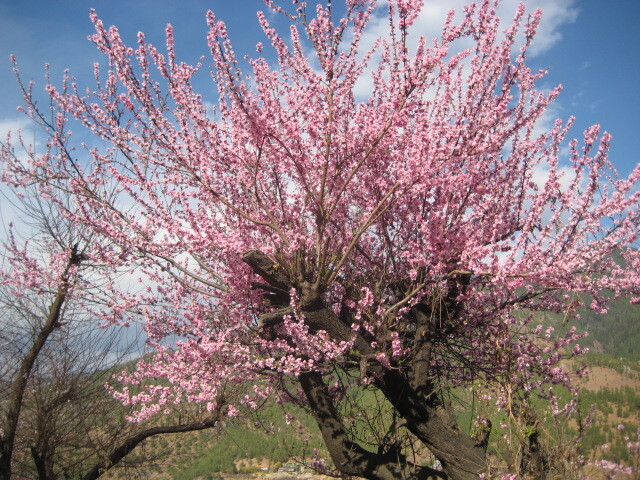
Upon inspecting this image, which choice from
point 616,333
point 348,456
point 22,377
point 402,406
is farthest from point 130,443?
point 616,333

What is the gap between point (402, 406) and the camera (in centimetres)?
519

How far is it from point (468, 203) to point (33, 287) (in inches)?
320

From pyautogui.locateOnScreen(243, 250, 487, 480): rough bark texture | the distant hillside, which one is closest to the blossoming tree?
pyautogui.locateOnScreen(243, 250, 487, 480): rough bark texture

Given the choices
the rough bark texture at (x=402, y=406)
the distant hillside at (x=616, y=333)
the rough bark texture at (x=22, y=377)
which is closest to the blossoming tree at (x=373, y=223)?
the rough bark texture at (x=402, y=406)

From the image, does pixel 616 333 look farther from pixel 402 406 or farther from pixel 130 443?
pixel 402 406

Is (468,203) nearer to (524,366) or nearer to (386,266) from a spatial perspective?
(386,266)

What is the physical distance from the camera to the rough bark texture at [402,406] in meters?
4.74

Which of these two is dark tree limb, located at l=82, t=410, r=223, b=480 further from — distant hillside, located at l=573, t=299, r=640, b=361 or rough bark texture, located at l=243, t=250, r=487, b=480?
distant hillside, located at l=573, t=299, r=640, b=361

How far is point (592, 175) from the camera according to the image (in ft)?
12.9

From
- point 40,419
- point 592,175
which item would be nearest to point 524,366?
point 592,175

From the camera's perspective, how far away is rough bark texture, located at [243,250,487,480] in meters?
4.74

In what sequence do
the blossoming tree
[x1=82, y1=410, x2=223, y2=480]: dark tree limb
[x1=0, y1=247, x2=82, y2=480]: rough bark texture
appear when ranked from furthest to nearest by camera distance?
[x1=82, y1=410, x2=223, y2=480]: dark tree limb < [x1=0, y1=247, x2=82, y2=480]: rough bark texture < the blossoming tree

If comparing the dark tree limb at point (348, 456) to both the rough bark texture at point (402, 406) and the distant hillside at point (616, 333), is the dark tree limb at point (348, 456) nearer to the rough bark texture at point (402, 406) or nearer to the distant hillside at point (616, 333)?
the rough bark texture at point (402, 406)

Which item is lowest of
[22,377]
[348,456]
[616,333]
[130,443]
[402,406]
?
[130,443]
